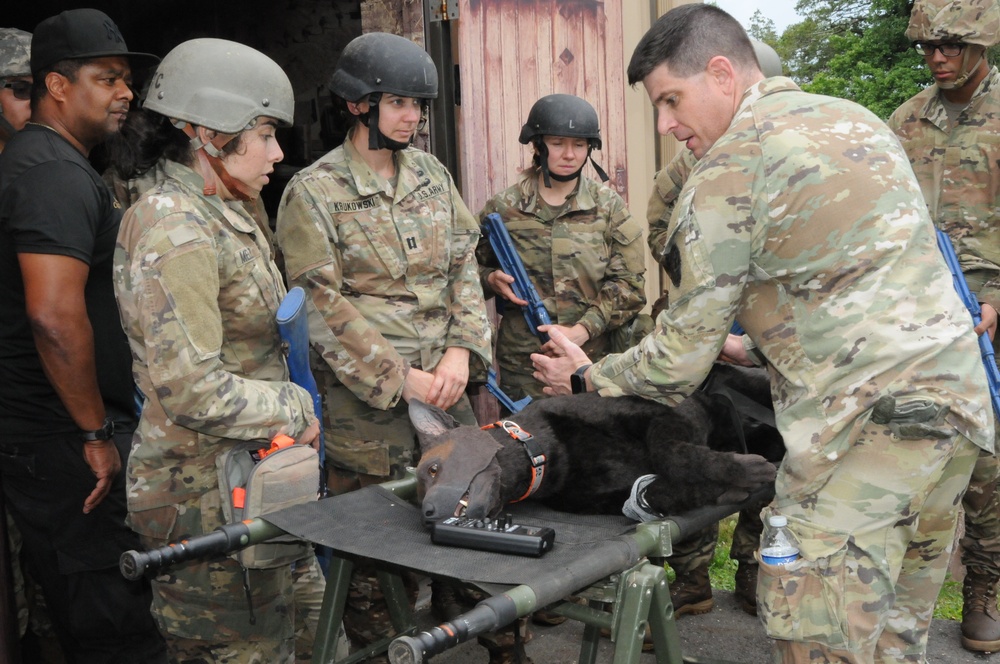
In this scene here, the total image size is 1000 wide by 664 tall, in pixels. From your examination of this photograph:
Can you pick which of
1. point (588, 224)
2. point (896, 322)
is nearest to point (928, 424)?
point (896, 322)

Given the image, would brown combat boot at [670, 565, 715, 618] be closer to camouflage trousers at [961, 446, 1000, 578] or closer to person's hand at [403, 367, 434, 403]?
camouflage trousers at [961, 446, 1000, 578]

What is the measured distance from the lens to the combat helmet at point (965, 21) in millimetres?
4195

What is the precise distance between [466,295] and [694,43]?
1624 millimetres

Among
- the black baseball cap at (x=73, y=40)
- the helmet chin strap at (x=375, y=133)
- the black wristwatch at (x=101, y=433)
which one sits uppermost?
the black baseball cap at (x=73, y=40)

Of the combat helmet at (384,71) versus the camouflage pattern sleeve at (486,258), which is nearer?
the combat helmet at (384,71)

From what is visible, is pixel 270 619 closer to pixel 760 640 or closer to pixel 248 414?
pixel 248 414

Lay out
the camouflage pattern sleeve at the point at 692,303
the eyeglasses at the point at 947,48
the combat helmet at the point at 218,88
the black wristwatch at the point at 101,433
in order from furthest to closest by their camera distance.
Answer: the eyeglasses at the point at 947,48
the black wristwatch at the point at 101,433
the combat helmet at the point at 218,88
the camouflage pattern sleeve at the point at 692,303

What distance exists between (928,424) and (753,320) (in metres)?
0.52

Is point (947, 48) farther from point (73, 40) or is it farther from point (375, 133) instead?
point (73, 40)

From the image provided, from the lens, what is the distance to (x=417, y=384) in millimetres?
3650

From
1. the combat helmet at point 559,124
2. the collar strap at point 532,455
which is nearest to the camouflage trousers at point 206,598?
the collar strap at point 532,455

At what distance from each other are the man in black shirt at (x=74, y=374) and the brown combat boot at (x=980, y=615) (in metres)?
3.35

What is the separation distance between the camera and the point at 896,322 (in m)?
2.36

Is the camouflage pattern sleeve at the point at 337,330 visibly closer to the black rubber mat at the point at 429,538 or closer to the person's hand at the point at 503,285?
the black rubber mat at the point at 429,538
